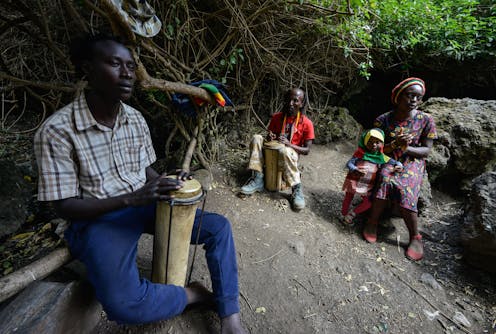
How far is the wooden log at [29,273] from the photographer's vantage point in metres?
1.30

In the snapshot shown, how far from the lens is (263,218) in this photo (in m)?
3.17

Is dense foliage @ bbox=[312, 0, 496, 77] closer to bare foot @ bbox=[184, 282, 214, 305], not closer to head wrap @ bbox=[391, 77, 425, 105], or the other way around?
head wrap @ bbox=[391, 77, 425, 105]

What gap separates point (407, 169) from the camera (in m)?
2.93

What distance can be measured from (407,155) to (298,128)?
1.37 meters

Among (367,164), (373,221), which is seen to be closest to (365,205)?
(373,221)

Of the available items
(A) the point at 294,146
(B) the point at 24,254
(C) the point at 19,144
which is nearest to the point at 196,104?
(A) the point at 294,146

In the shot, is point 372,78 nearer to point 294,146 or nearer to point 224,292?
point 294,146

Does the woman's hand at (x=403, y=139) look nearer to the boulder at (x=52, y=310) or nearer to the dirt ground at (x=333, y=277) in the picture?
the dirt ground at (x=333, y=277)

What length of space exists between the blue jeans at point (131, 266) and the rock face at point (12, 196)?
246 cm

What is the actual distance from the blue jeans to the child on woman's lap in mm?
1931

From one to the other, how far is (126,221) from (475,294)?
3.12 metres

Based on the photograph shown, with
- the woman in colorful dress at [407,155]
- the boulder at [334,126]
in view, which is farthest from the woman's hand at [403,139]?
the boulder at [334,126]

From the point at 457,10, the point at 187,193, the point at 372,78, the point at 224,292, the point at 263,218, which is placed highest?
the point at 457,10

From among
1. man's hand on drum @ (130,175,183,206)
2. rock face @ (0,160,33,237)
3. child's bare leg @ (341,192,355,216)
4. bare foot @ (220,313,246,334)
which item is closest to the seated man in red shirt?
child's bare leg @ (341,192,355,216)
